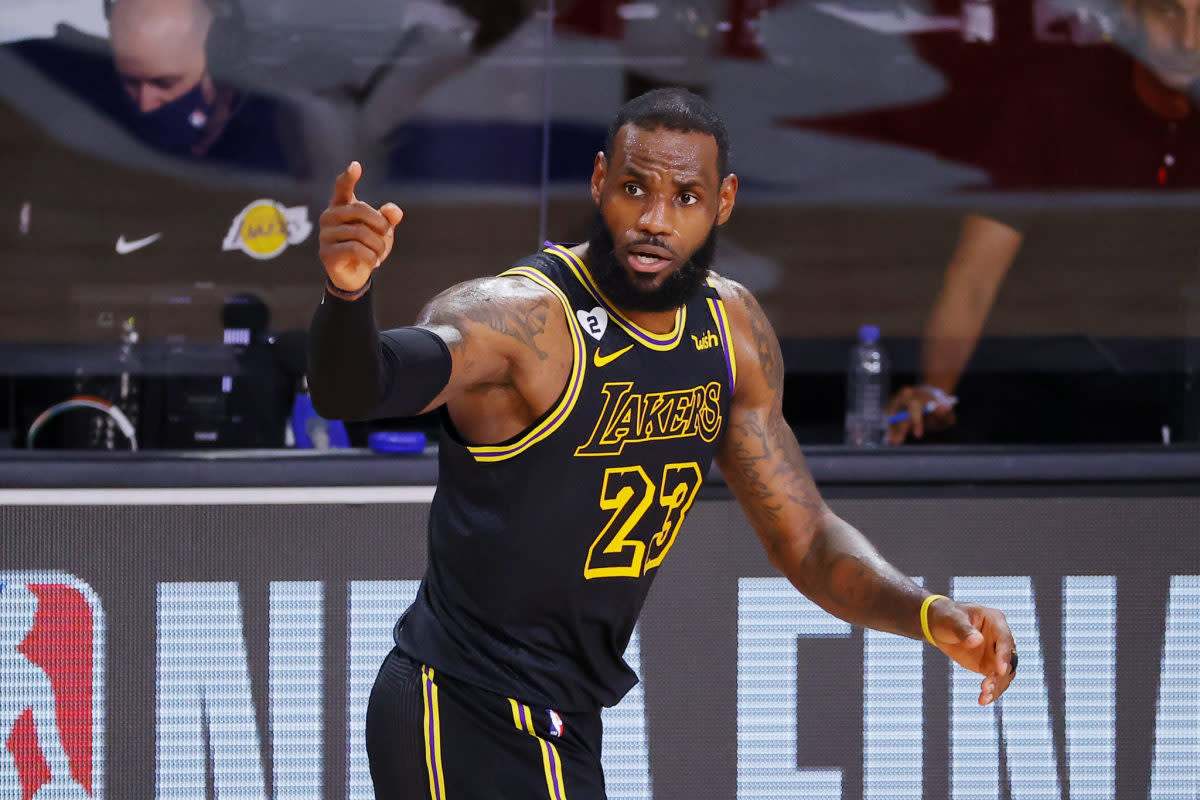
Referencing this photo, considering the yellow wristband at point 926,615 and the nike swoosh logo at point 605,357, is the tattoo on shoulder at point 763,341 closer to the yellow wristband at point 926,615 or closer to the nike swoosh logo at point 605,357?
the nike swoosh logo at point 605,357

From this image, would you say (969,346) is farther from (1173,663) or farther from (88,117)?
(88,117)

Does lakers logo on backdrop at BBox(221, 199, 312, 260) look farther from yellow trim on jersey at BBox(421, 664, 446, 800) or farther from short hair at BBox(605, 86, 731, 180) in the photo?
yellow trim on jersey at BBox(421, 664, 446, 800)

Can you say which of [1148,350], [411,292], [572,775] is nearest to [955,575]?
[572,775]

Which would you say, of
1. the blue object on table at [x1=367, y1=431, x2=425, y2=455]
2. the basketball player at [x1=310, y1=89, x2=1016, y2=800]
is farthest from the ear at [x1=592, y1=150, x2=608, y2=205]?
the blue object on table at [x1=367, y1=431, x2=425, y2=455]

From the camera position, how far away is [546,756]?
2.38 meters

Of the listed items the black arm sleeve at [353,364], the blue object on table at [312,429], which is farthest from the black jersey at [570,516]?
the blue object on table at [312,429]

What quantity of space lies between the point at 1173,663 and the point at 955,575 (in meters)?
0.62

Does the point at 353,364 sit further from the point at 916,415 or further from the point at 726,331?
the point at 916,415

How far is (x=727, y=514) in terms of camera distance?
3.50 metres

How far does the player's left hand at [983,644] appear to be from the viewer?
217 cm

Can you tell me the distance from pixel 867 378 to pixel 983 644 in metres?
2.77

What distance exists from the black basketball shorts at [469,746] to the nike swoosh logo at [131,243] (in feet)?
8.74

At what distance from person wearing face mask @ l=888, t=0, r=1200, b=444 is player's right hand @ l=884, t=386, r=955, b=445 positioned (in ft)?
0.78

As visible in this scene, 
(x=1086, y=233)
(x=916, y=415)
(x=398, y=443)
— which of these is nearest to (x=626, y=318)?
(x=398, y=443)
